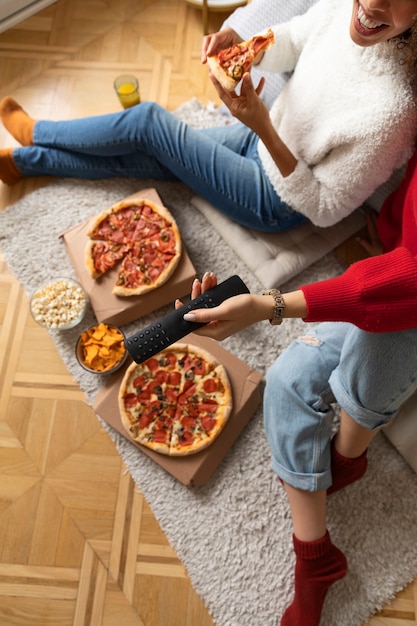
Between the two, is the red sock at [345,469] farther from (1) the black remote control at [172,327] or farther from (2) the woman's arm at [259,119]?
(2) the woman's arm at [259,119]

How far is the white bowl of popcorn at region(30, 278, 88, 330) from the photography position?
161 cm

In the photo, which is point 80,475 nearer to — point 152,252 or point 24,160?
point 152,252

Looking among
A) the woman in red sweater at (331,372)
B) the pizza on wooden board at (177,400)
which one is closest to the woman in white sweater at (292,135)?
the woman in red sweater at (331,372)

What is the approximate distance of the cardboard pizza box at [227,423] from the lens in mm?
1489

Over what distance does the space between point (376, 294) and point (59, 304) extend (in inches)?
38.0

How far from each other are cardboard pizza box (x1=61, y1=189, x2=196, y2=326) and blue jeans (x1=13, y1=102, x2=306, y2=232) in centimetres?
23

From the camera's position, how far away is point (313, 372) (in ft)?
4.39

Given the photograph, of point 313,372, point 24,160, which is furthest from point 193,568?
point 24,160

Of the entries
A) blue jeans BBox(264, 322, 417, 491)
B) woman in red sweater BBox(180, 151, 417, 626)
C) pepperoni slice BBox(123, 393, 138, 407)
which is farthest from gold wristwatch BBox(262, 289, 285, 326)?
pepperoni slice BBox(123, 393, 138, 407)

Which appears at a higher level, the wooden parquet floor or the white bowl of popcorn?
the white bowl of popcorn

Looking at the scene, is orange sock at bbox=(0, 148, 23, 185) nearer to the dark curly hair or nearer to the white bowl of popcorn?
the white bowl of popcorn

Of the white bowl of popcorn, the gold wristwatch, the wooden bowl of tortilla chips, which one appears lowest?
the wooden bowl of tortilla chips

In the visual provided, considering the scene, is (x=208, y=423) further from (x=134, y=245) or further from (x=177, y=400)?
(x=134, y=245)

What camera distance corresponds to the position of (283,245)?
1670mm
